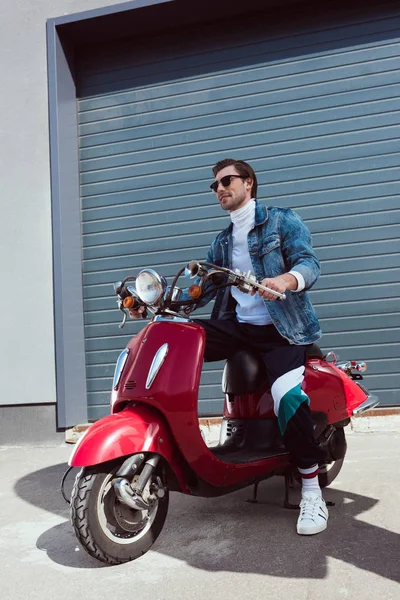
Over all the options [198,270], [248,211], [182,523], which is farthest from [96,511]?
[248,211]

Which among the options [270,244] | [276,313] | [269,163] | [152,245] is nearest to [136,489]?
[276,313]

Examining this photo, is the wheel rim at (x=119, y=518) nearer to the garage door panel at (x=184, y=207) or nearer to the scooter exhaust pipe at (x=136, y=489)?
the scooter exhaust pipe at (x=136, y=489)

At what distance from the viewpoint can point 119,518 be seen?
2418mm

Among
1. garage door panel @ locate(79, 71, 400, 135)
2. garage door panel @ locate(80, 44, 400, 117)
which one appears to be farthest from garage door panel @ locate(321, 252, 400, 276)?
garage door panel @ locate(80, 44, 400, 117)

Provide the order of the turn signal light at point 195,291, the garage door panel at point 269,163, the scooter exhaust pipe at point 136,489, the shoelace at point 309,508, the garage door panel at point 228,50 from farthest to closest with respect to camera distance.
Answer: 1. the garage door panel at point 228,50
2. the garage door panel at point 269,163
3. the shoelace at point 309,508
4. the turn signal light at point 195,291
5. the scooter exhaust pipe at point 136,489

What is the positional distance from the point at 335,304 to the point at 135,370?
Answer: 312cm

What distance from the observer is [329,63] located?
5562 millimetres

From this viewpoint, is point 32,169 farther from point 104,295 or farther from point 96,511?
point 96,511

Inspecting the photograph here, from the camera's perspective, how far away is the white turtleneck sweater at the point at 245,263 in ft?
10.1

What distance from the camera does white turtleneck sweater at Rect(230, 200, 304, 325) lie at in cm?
307

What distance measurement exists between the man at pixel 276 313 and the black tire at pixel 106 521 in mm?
677

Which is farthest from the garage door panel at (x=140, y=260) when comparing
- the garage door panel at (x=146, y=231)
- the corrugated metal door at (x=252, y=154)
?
the garage door panel at (x=146, y=231)

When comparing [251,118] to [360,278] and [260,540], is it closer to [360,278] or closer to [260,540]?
[360,278]

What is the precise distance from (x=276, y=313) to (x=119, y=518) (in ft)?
3.79
